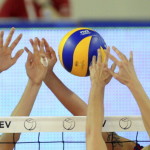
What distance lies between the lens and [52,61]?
89.9 inches

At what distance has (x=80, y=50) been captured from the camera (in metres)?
2.17

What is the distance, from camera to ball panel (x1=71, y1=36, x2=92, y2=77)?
215 cm

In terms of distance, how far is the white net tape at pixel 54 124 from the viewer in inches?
82.0

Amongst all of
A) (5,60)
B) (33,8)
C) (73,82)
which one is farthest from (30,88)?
(33,8)

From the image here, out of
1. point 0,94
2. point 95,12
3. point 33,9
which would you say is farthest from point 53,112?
point 95,12

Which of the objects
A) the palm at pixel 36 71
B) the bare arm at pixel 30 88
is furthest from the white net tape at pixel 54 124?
the palm at pixel 36 71

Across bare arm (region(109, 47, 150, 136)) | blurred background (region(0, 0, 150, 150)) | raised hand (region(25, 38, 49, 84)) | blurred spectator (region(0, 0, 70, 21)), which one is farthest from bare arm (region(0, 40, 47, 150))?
blurred spectator (region(0, 0, 70, 21))

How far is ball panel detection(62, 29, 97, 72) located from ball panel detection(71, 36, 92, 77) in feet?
0.06

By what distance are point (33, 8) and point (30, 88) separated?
2869mm

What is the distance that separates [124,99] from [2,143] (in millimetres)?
1295

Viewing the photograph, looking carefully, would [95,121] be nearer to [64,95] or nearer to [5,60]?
[64,95]

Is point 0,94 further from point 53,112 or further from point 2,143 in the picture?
point 2,143

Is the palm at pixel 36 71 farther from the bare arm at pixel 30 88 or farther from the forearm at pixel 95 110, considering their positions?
the forearm at pixel 95 110

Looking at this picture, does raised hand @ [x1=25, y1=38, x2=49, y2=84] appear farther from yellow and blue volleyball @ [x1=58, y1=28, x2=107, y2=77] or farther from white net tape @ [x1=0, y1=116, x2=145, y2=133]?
white net tape @ [x1=0, y1=116, x2=145, y2=133]
